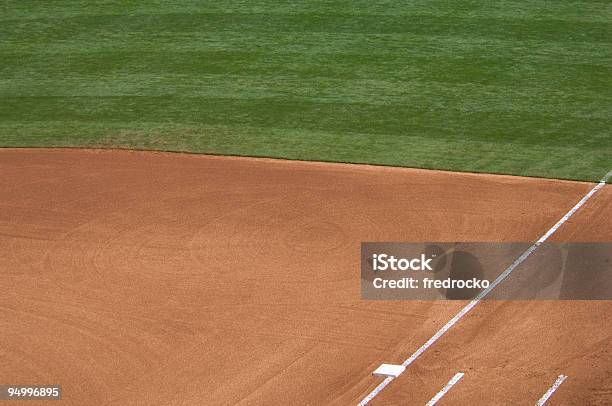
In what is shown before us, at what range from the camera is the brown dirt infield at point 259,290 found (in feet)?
32.8

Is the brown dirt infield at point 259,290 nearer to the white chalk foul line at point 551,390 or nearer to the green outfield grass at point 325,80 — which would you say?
the white chalk foul line at point 551,390

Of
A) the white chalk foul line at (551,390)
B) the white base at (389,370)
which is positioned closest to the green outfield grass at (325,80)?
the white chalk foul line at (551,390)

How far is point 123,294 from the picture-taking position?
11719mm

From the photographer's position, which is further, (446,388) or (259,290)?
(259,290)

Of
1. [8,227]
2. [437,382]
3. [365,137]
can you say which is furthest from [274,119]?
[437,382]

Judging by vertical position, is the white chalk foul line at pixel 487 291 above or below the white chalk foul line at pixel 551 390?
above

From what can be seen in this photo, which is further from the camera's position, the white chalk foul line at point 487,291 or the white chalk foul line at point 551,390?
the white chalk foul line at point 487,291

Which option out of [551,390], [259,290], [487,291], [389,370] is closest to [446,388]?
[389,370]

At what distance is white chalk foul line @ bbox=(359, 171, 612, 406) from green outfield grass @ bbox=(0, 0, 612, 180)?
3.85ft

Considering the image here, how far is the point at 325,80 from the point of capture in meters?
18.8

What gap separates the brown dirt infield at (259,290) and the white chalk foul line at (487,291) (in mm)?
96

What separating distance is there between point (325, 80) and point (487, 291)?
328 inches

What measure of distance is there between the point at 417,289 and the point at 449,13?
36.8ft

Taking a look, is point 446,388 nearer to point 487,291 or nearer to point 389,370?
point 389,370
